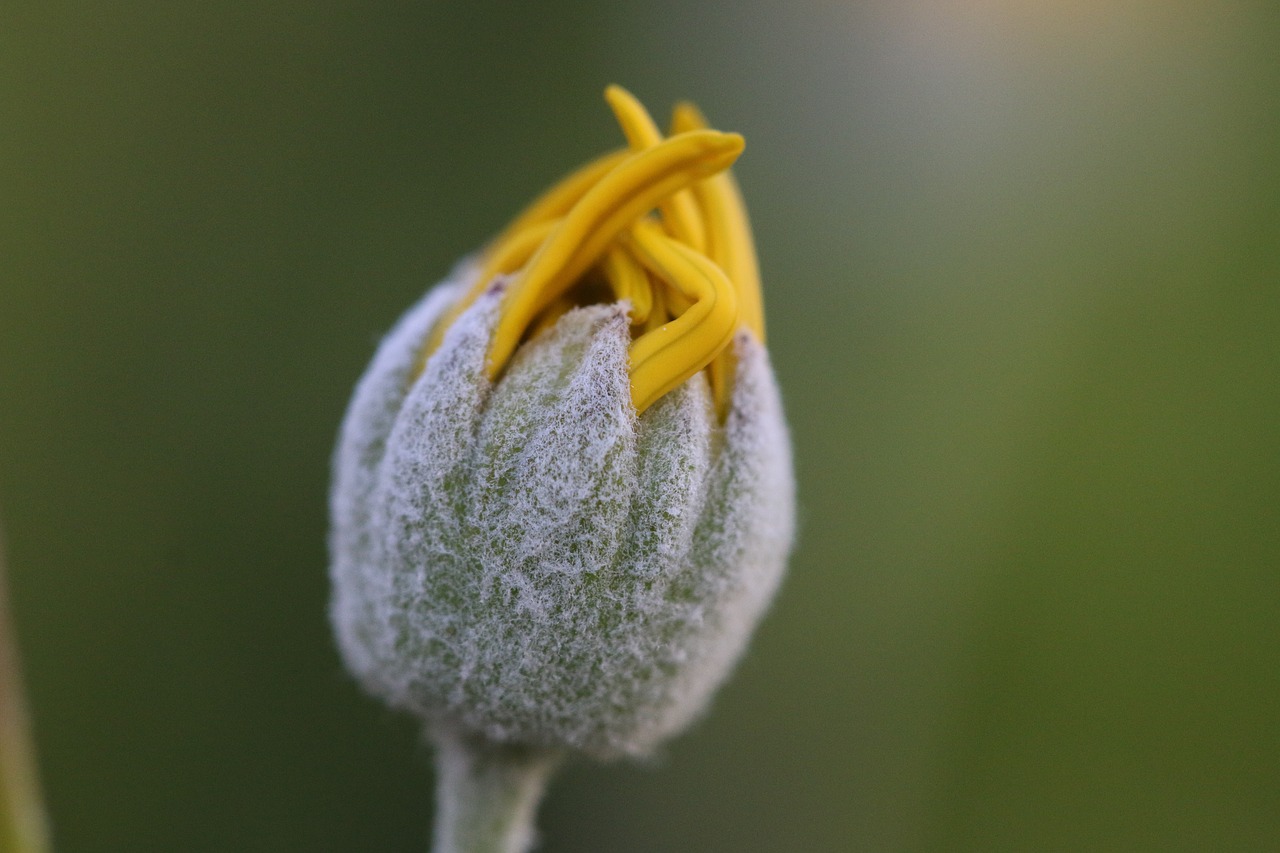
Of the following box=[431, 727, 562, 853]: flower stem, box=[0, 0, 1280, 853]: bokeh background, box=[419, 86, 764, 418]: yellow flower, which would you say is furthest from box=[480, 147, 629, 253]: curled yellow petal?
box=[0, 0, 1280, 853]: bokeh background

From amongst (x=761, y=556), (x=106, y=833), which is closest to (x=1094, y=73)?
(x=761, y=556)

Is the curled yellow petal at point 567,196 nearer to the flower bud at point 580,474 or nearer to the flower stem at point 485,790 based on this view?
the flower bud at point 580,474

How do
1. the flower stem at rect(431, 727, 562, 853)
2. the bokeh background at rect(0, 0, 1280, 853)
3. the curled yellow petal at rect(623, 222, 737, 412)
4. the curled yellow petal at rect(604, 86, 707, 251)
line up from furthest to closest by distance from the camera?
the bokeh background at rect(0, 0, 1280, 853) < the flower stem at rect(431, 727, 562, 853) < the curled yellow petal at rect(604, 86, 707, 251) < the curled yellow petal at rect(623, 222, 737, 412)

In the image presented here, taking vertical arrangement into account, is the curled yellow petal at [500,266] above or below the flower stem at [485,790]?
above

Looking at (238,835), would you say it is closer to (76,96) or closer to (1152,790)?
(76,96)

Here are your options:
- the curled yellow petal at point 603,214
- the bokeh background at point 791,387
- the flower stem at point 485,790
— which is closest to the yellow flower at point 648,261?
the curled yellow petal at point 603,214

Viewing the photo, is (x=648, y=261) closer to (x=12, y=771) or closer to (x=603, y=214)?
(x=603, y=214)

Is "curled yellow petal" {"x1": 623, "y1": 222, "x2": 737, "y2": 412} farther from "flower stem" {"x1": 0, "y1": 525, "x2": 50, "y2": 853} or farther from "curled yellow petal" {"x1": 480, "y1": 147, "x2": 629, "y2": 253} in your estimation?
"flower stem" {"x1": 0, "y1": 525, "x2": 50, "y2": 853}

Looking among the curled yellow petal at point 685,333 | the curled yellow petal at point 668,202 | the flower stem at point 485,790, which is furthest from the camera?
the flower stem at point 485,790
